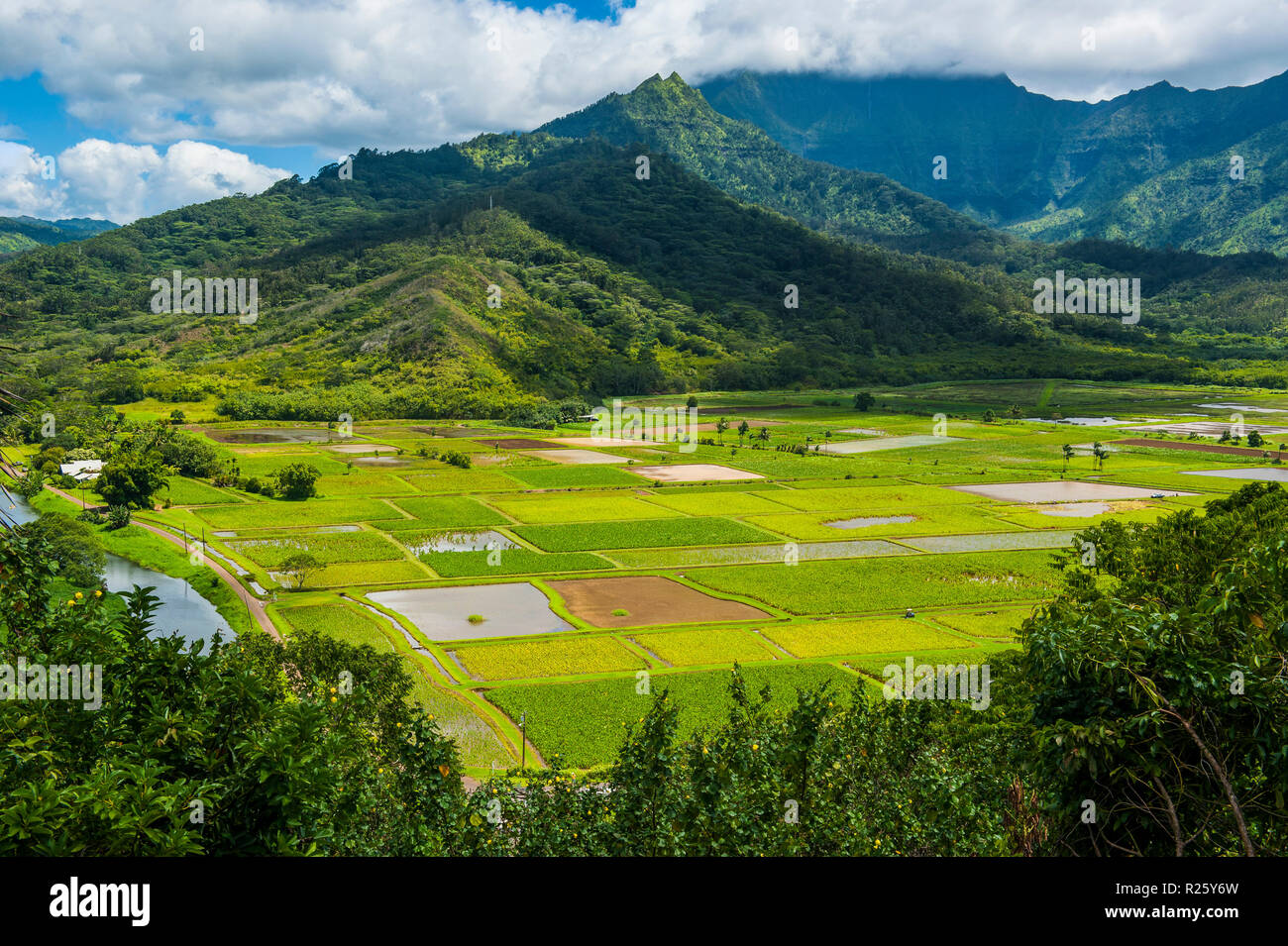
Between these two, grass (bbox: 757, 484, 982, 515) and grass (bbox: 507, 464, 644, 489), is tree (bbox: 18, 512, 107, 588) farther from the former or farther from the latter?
grass (bbox: 757, 484, 982, 515)

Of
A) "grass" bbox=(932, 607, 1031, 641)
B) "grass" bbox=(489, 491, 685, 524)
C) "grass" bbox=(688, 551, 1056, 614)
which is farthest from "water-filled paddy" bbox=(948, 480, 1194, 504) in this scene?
"grass" bbox=(932, 607, 1031, 641)

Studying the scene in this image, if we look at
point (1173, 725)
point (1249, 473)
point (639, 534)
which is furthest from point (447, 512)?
point (1249, 473)

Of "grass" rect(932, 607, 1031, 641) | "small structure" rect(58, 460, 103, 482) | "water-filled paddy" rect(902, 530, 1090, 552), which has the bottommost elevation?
"grass" rect(932, 607, 1031, 641)

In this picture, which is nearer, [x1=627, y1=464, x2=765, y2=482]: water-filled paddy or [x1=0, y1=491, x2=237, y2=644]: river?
[x1=0, y1=491, x2=237, y2=644]: river

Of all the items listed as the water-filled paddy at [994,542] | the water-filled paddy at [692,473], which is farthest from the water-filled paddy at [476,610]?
the water-filled paddy at [692,473]

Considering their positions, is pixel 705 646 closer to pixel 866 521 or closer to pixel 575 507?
pixel 866 521

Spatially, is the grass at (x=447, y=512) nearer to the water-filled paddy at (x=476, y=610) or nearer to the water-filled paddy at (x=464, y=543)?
the water-filled paddy at (x=464, y=543)
